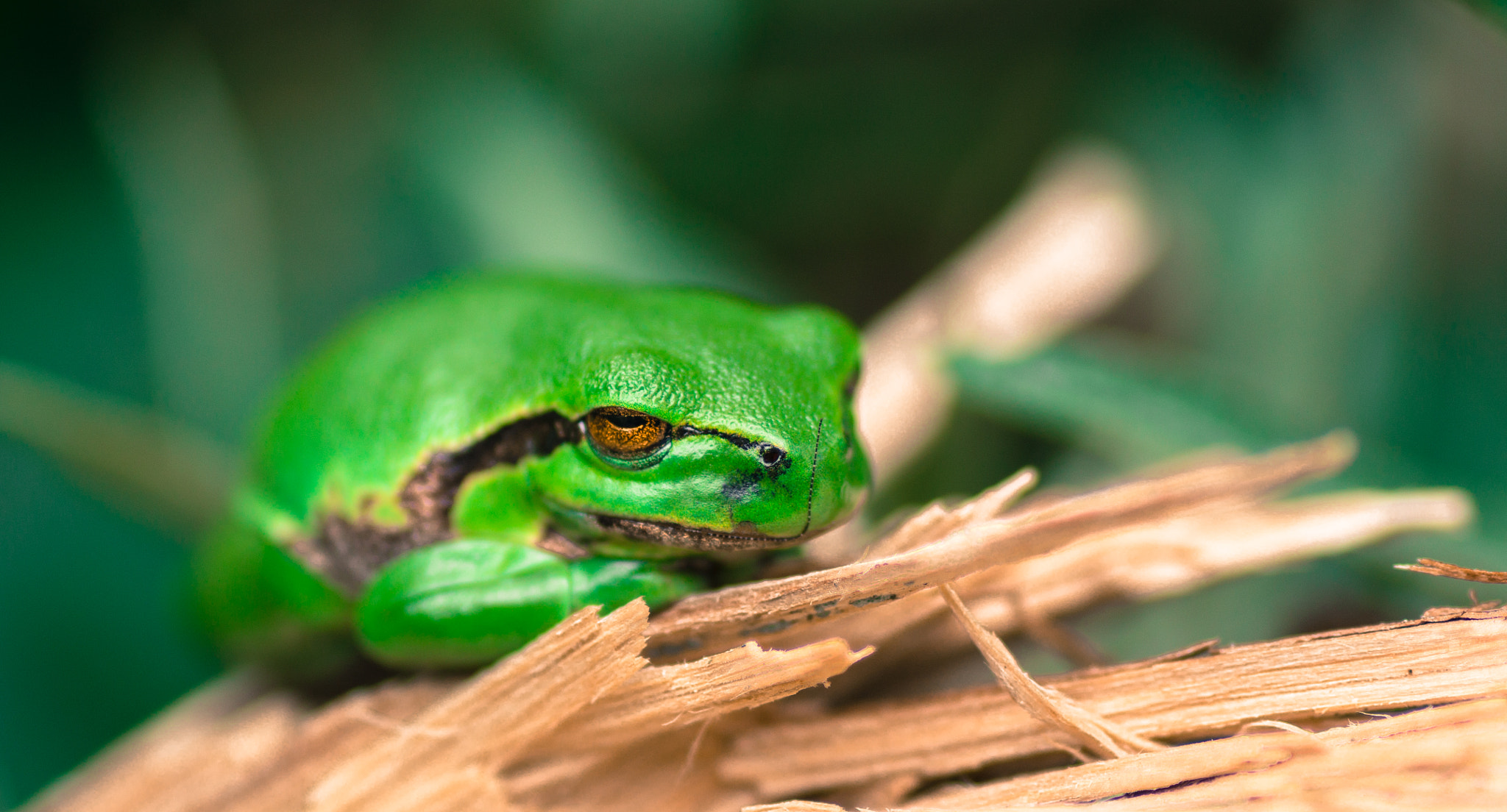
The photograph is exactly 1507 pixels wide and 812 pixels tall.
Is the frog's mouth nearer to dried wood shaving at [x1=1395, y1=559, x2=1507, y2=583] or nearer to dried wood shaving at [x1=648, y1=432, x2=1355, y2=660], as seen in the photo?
dried wood shaving at [x1=648, y1=432, x2=1355, y2=660]

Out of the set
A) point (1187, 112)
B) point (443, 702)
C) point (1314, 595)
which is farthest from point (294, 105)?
point (1314, 595)

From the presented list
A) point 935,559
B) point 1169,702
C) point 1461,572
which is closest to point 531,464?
point 935,559

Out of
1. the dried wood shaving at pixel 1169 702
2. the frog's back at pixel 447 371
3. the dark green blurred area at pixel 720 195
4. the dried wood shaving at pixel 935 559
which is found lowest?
the dried wood shaving at pixel 1169 702

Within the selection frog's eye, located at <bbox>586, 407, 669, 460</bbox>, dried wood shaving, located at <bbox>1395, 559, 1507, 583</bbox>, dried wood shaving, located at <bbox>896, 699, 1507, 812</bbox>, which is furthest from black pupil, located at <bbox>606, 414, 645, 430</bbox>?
dried wood shaving, located at <bbox>1395, 559, 1507, 583</bbox>

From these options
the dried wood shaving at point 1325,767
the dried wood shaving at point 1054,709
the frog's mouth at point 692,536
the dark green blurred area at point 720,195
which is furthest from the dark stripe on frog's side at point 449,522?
the dark green blurred area at point 720,195

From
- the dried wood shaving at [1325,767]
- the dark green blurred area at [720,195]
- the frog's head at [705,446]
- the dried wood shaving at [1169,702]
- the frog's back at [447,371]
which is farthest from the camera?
the dark green blurred area at [720,195]

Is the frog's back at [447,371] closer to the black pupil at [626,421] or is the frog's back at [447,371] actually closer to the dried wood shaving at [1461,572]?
the black pupil at [626,421]
